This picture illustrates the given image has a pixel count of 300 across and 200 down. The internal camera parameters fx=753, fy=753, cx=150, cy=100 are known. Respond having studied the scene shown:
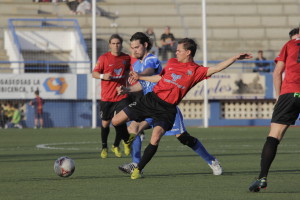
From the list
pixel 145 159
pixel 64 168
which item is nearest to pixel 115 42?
pixel 64 168

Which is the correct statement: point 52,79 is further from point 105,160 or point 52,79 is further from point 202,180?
point 202,180

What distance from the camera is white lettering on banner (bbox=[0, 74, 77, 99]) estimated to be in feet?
87.1

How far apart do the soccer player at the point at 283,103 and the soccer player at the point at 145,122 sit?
2.03 m

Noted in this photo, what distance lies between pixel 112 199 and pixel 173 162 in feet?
15.1

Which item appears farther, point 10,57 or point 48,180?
point 10,57

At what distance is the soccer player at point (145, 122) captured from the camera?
9.89 m

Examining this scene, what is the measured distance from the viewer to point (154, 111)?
9.33m

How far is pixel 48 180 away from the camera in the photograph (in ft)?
30.3

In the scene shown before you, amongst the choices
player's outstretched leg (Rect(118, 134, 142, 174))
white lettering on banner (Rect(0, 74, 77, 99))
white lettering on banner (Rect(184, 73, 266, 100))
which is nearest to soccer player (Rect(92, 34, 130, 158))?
player's outstretched leg (Rect(118, 134, 142, 174))

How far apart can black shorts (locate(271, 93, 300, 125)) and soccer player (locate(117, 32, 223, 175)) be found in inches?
84.5

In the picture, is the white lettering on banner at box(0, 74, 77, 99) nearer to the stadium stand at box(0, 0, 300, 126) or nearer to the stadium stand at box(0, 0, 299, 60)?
the stadium stand at box(0, 0, 300, 126)

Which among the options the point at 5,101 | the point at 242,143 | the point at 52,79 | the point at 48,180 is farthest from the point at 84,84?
the point at 48,180

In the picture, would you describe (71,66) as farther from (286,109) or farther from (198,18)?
(286,109)

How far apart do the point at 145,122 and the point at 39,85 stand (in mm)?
16713
